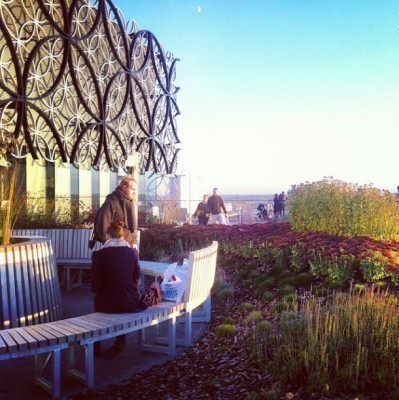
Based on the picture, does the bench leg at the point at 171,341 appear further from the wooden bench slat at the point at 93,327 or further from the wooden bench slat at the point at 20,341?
Answer: the wooden bench slat at the point at 20,341

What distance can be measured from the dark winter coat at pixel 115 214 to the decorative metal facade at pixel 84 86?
5283mm

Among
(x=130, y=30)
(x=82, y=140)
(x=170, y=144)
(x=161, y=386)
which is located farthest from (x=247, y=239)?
(x=170, y=144)

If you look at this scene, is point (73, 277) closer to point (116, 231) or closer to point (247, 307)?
point (247, 307)

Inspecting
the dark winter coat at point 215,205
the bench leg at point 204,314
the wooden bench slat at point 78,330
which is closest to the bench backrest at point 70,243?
the bench leg at point 204,314

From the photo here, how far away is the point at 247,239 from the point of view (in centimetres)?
1070

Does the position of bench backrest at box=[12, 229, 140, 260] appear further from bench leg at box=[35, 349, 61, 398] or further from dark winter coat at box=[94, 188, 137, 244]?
bench leg at box=[35, 349, 61, 398]

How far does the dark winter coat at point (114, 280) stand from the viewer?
18.5ft

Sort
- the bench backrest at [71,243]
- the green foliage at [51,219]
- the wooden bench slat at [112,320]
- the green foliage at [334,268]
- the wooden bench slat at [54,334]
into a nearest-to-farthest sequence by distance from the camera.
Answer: the wooden bench slat at [54,334]
the wooden bench slat at [112,320]
the green foliage at [334,268]
the bench backrest at [71,243]
the green foliage at [51,219]

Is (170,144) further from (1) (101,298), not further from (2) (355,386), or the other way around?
(2) (355,386)

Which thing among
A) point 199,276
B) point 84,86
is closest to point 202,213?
point 84,86

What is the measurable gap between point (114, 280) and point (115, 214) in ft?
5.99

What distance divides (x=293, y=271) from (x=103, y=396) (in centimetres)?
450

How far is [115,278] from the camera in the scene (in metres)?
5.67

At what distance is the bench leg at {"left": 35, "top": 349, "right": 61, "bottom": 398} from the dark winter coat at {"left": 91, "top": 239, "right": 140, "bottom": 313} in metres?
0.82
